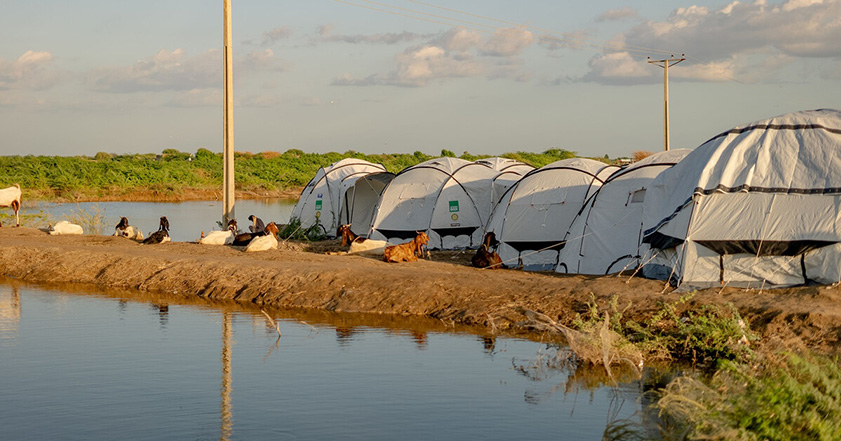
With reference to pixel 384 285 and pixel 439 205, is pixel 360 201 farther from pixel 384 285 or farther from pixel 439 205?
pixel 384 285

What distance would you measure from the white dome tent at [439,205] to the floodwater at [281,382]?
8384 mm

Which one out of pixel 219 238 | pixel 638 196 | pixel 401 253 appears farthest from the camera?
pixel 219 238

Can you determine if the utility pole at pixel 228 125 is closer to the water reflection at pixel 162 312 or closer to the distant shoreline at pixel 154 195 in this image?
the water reflection at pixel 162 312

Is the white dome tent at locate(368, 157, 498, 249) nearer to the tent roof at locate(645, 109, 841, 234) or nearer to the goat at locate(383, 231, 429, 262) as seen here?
the goat at locate(383, 231, 429, 262)

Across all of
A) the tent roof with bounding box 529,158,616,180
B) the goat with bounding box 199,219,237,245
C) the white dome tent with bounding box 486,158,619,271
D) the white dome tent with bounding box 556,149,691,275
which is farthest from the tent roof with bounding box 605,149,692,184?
the goat with bounding box 199,219,237,245

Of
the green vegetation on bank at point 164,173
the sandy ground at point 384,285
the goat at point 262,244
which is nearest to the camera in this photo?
the sandy ground at point 384,285

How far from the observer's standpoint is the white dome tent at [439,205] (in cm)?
2256

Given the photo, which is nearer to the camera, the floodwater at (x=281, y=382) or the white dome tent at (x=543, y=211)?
the floodwater at (x=281, y=382)

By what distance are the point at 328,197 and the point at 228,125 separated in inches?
173

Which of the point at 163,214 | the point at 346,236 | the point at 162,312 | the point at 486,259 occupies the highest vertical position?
the point at 163,214

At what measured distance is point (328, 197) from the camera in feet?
89.4

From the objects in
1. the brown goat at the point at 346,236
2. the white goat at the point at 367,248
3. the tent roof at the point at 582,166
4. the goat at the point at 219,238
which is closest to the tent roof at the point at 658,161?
the tent roof at the point at 582,166

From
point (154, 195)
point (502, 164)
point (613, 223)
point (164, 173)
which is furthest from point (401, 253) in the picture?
point (164, 173)

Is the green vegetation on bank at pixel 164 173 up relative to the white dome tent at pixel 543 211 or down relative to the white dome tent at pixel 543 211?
up
